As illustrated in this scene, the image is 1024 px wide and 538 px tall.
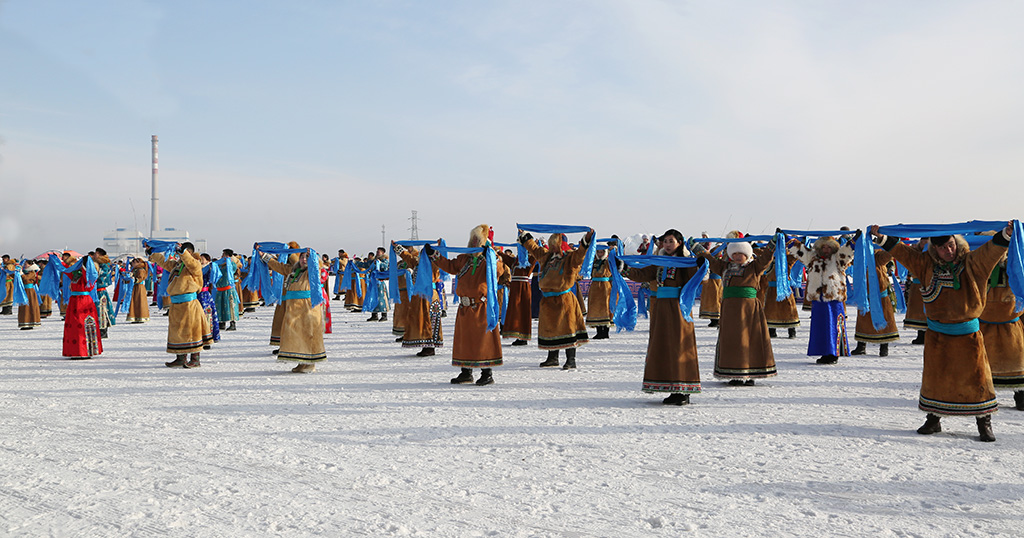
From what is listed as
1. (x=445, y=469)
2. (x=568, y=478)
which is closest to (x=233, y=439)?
(x=445, y=469)

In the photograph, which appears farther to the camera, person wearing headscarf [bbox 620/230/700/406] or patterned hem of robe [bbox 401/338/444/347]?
patterned hem of robe [bbox 401/338/444/347]

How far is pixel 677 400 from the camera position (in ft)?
21.5

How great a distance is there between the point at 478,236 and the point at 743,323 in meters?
3.00

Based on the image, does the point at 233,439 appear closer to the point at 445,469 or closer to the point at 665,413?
the point at 445,469

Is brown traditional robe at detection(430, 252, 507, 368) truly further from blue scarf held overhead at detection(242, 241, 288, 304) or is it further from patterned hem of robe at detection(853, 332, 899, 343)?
patterned hem of robe at detection(853, 332, 899, 343)

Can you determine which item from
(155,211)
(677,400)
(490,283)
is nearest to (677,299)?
(677,400)

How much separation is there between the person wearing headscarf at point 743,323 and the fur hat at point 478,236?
7.97ft

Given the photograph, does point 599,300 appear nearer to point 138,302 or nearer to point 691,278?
point 691,278

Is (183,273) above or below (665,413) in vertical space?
above

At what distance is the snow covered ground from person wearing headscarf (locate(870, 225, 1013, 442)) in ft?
0.83

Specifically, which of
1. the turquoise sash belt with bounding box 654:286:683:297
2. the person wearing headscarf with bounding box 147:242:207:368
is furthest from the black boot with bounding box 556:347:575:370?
the person wearing headscarf with bounding box 147:242:207:368

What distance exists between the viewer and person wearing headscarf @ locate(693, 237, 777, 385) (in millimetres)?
7379

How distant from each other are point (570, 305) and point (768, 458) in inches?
186

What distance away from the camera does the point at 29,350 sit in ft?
38.6
